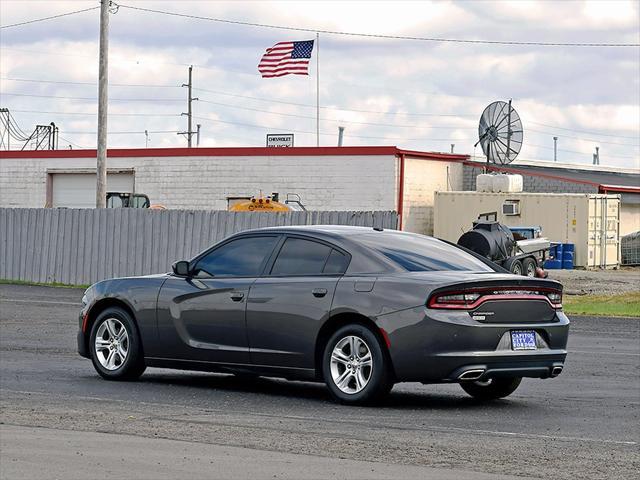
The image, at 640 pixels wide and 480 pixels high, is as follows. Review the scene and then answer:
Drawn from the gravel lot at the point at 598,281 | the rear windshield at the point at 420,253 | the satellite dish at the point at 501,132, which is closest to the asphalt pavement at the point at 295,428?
the rear windshield at the point at 420,253

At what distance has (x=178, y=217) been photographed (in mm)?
34469

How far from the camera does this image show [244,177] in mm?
51219

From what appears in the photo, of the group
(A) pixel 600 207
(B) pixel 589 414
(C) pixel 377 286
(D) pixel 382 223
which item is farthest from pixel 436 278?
(A) pixel 600 207

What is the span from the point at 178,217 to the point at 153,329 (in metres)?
21.6

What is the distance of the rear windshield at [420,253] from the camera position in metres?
11.8

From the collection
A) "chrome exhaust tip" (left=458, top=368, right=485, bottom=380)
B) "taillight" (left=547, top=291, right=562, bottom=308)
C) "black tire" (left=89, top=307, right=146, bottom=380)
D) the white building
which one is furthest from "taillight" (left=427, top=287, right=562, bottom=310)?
the white building

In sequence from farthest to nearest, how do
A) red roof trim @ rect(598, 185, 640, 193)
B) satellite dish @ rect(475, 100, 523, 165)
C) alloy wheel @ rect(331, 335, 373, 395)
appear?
satellite dish @ rect(475, 100, 523, 165)
red roof trim @ rect(598, 185, 640, 193)
alloy wheel @ rect(331, 335, 373, 395)

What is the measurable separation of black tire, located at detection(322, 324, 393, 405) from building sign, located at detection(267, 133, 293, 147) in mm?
41247

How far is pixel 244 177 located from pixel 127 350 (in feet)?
125

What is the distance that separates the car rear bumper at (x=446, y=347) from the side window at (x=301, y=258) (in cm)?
106

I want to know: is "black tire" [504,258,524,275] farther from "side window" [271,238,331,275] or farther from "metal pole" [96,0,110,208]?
"side window" [271,238,331,275]

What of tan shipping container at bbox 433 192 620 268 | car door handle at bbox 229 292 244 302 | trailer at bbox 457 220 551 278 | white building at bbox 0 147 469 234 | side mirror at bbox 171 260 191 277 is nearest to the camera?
car door handle at bbox 229 292 244 302

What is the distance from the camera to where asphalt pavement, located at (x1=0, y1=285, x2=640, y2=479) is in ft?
27.2

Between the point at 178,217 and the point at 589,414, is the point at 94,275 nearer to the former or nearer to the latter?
the point at 178,217
